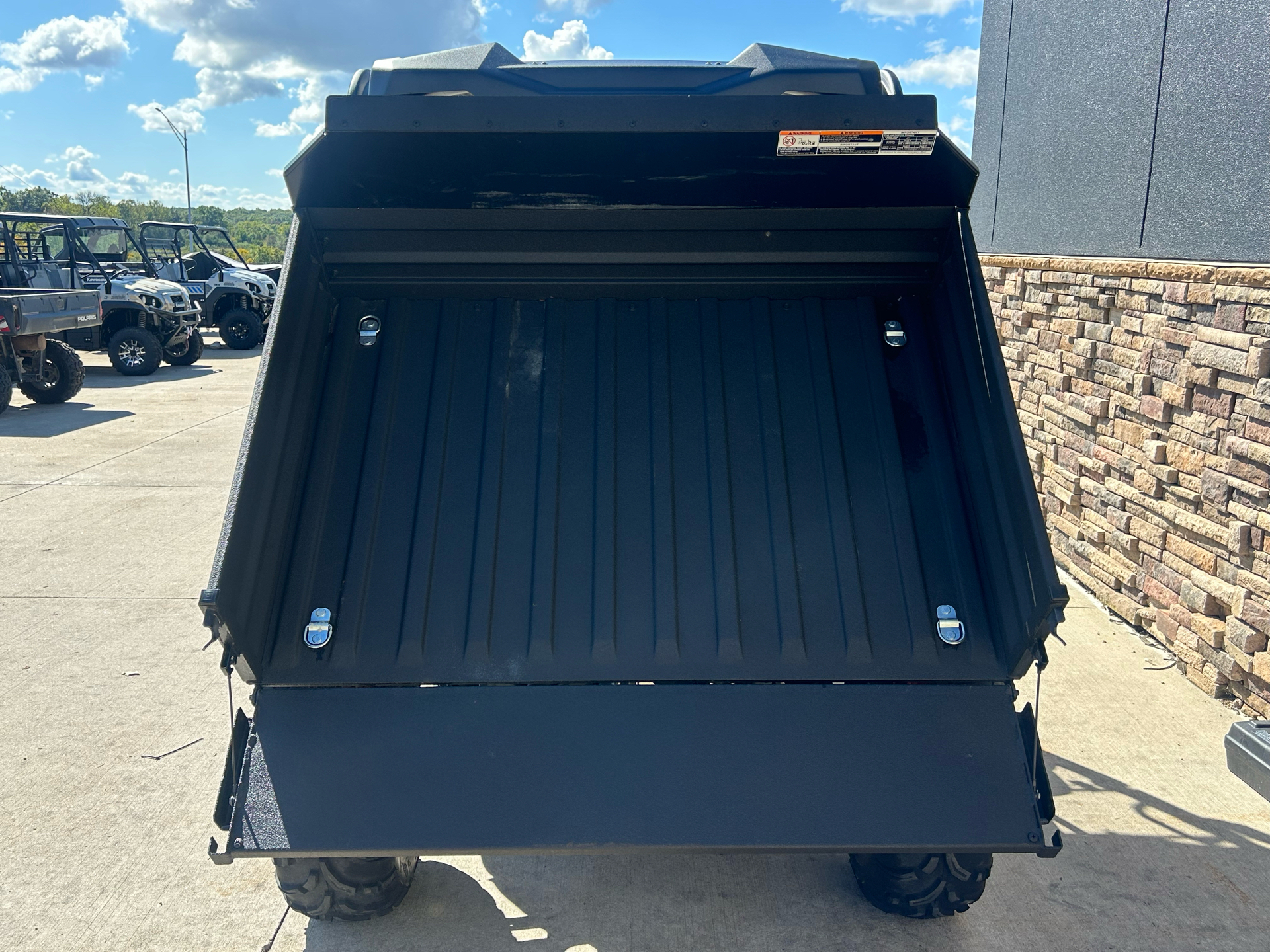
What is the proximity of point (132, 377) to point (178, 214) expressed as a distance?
5740cm

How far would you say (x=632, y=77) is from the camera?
356cm

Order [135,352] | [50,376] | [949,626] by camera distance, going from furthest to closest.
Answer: [135,352] → [50,376] → [949,626]

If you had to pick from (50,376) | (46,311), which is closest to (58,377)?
(50,376)

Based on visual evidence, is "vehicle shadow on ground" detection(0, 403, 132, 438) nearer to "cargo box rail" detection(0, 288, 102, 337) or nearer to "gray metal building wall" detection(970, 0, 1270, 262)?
"cargo box rail" detection(0, 288, 102, 337)

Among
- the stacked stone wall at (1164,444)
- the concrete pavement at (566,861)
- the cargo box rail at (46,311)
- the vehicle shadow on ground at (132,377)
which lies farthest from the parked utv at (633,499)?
the vehicle shadow on ground at (132,377)

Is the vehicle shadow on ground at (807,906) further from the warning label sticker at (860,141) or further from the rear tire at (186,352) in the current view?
the rear tire at (186,352)

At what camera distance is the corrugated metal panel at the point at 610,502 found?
2699mm

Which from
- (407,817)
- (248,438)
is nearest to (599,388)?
(248,438)

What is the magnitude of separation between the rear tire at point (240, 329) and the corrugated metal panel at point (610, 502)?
17822mm

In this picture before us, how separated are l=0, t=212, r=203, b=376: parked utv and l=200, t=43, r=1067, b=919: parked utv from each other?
46.4ft

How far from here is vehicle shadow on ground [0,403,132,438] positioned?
11.3 meters

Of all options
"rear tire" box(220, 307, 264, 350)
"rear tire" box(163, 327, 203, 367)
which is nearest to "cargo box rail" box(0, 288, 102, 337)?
"rear tire" box(163, 327, 203, 367)

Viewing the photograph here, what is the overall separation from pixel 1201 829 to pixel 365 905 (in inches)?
112

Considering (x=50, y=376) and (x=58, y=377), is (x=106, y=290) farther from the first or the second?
(x=50, y=376)
